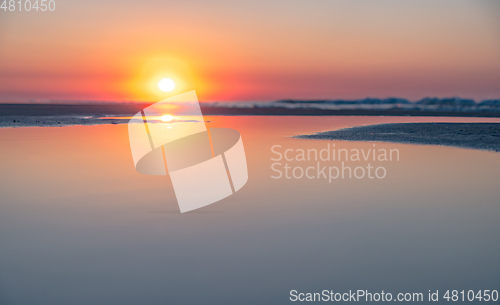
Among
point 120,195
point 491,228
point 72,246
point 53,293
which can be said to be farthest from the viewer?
point 120,195

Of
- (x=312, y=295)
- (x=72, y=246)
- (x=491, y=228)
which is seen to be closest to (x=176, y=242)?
(x=72, y=246)

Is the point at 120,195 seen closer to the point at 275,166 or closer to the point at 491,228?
the point at 275,166

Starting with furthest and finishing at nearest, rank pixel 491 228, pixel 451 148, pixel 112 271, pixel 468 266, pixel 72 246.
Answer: pixel 451 148 < pixel 491 228 < pixel 72 246 < pixel 468 266 < pixel 112 271

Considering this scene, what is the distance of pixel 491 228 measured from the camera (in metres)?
5.69

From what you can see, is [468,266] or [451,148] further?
[451,148]

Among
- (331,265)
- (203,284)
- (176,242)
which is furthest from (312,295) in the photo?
(176,242)

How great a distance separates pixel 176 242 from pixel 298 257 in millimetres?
1549

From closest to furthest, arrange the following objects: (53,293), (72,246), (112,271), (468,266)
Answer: (53,293), (112,271), (468,266), (72,246)

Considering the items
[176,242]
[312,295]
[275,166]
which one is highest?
[275,166]

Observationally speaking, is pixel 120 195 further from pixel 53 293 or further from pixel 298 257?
pixel 298 257

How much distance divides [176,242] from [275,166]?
17.5 feet

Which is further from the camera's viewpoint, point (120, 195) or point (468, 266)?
point (120, 195)

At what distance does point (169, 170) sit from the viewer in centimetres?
955

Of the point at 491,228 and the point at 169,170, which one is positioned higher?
the point at 169,170
